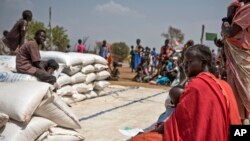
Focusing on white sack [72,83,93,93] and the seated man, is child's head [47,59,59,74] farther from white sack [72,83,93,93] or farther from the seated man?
white sack [72,83,93,93]

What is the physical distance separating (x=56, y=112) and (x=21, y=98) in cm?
40

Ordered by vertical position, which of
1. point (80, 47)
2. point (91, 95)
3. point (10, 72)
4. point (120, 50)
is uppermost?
point (10, 72)

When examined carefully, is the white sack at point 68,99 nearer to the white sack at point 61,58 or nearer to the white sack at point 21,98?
the white sack at point 61,58

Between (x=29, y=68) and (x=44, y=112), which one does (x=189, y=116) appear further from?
(x=29, y=68)

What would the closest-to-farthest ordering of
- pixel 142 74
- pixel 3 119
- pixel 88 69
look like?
1. pixel 3 119
2. pixel 88 69
3. pixel 142 74

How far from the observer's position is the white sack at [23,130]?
11.7ft

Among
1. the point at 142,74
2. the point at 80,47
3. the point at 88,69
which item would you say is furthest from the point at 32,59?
the point at 80,47

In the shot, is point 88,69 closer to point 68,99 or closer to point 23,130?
point 68,99

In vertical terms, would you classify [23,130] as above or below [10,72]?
below

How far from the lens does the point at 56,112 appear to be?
13.1ft

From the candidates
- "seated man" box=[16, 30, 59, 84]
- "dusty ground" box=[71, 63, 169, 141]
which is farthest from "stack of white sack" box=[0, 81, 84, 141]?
"seated man" box=[16, 30, 59, 84]

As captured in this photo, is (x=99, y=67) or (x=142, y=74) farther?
(x=142, y=74)

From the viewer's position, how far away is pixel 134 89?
34.2ft

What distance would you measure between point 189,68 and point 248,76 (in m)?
1.47
